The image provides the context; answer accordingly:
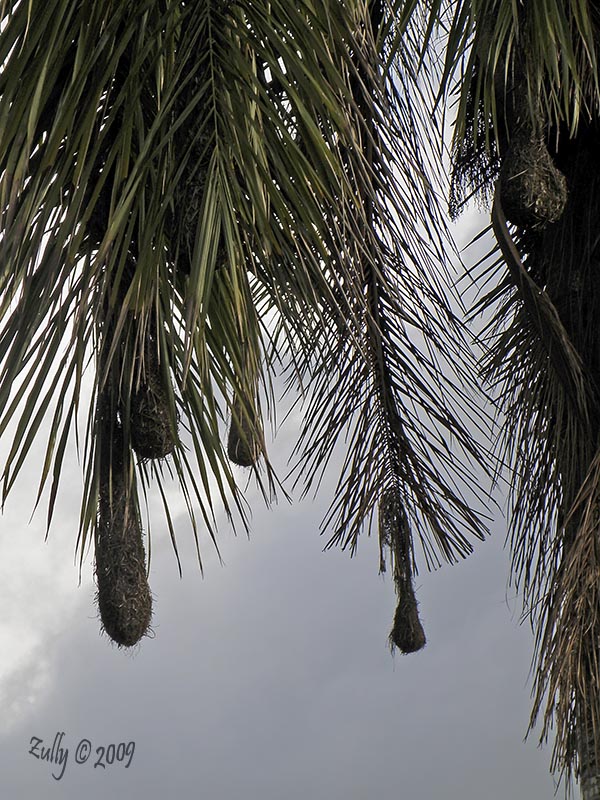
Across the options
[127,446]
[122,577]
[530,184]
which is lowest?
[122,577]

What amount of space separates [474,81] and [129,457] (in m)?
2.62

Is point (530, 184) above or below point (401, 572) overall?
above

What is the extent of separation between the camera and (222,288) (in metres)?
2.56

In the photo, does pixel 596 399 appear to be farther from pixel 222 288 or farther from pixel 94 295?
pixel 94 295

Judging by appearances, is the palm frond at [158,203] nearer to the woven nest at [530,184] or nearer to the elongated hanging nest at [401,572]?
the woven nest at [530,184]

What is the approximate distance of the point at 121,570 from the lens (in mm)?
2104

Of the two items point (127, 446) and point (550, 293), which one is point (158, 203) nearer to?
point (127, 446)

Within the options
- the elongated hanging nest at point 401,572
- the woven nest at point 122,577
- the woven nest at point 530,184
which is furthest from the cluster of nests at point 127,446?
the elongated hanging nest at point 401,572

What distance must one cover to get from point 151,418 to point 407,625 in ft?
6.72

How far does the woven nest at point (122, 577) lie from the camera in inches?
83.0

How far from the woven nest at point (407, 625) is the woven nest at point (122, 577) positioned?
196 centimetres

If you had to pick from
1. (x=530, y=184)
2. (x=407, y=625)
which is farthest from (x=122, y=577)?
(x=407, y=625)

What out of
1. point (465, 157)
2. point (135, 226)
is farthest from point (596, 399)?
point (135, 226)

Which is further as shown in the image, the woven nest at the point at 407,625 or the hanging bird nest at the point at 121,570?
the woven nest at the point at 407,625
